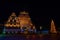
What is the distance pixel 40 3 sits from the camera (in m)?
3.43

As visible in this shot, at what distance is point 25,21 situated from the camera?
11.4ft

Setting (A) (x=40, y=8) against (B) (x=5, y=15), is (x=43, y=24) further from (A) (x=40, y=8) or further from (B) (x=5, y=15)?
(B) (x=5, y=15)

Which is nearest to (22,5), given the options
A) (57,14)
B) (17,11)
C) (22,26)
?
(17,11)

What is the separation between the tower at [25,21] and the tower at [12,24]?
7 cm

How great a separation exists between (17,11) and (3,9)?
0.24m

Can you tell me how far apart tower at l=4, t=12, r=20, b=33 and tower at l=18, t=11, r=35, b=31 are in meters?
0.07

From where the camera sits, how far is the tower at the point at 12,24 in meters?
3.40

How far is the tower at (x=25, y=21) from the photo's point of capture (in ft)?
11.2

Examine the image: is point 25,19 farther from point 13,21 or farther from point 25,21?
point 13,21

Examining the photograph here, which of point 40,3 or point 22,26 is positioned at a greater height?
point 40,3

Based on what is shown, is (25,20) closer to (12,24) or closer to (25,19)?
(25,19)

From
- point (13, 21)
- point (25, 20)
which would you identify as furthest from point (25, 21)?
point (13, 21)

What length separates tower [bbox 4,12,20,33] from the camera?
11.2 ft

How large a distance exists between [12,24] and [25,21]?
9.2 inches
